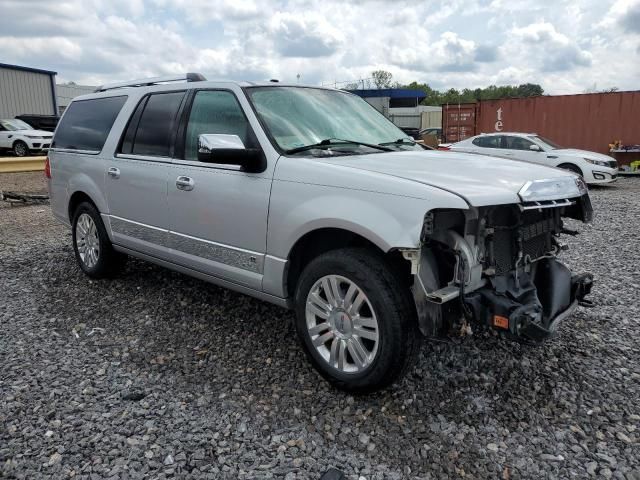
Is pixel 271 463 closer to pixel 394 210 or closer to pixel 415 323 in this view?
pixel 415 323

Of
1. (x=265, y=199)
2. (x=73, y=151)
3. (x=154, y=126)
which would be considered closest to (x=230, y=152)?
(x=265, y=199)

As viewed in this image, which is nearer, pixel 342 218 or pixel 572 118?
pixel 342 218

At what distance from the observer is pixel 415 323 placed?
2.87 m

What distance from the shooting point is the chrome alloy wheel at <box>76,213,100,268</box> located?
17.0ft

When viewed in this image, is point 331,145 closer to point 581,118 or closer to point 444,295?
point 444,295

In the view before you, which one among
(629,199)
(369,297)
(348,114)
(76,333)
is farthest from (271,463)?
(629,199)

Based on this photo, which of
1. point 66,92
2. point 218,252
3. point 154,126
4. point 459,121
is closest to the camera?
point 218,252

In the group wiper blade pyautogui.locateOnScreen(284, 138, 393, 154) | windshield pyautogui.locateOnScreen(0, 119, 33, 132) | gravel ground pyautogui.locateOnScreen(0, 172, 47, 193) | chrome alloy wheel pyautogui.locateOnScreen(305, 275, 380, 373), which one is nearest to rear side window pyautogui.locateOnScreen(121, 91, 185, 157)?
wiper blade pyautogui.locateOnScreen(284, 138, 393, 154)

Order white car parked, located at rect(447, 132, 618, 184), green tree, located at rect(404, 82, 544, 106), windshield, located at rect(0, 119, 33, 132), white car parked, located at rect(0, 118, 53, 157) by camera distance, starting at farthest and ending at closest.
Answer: green tree, located at rect(404, 82, 544, 106) < windshield, located at rect(0, 119, 33, 132) < white car parked, located at rect(0, 118, 53, 157) < white car parked, located at rect(447, 132, 618, 184)

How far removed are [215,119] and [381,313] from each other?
1.98m

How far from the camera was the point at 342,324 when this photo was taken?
3.09 metres

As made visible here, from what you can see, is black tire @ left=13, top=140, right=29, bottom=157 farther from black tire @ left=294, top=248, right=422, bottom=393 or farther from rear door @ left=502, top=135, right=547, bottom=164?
black tire @ left=294, top=248, right=422, bottom=393

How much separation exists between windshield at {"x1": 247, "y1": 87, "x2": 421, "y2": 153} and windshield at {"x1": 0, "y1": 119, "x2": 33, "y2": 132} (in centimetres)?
2056

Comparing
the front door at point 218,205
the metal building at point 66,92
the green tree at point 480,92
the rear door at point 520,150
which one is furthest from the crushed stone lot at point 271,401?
the green tree at point 480,92
